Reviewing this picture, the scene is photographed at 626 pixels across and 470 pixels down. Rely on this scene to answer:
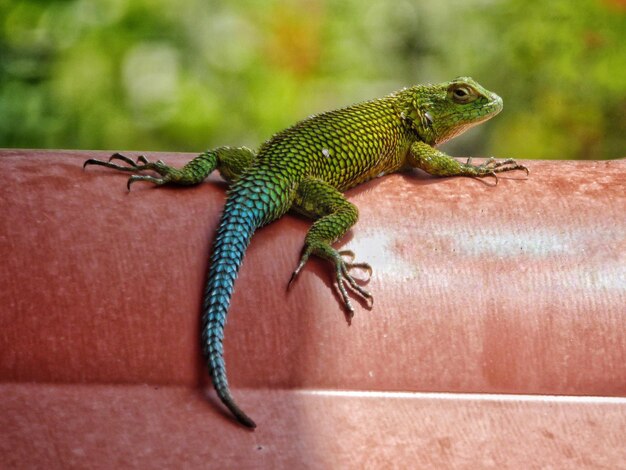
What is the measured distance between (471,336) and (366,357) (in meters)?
0.29

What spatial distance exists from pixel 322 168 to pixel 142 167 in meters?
0.59

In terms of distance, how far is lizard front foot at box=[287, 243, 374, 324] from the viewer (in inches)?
93.4

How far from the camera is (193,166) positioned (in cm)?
275

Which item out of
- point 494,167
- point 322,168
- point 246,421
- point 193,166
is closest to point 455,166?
point 494,167

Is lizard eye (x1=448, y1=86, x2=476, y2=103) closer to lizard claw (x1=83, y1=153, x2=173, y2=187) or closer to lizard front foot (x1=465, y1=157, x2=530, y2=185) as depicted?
lizard front foot (x1=465, y1=157, x2=530, y2=185)

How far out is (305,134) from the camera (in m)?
2.99

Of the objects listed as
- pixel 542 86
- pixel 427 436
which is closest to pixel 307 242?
pixel 427 436

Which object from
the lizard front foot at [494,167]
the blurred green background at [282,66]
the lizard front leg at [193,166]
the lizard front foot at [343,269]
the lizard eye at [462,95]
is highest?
the lizard eye at [462,95]

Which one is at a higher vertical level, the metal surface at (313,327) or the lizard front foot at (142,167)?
the lizard front foot at (142,167)

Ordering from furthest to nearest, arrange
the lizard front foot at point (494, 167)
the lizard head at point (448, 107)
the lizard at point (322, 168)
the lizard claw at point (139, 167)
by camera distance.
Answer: the lizard head at point (448, 107) < the lizard front foot at point (494, 167) < the lizard claw at point (139, 167) < the lizard at point (322, 168)

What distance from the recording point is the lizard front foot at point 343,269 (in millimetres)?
2371

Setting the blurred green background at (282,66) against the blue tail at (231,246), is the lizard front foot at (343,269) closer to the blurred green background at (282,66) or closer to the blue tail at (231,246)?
the blue tail at (231,246)

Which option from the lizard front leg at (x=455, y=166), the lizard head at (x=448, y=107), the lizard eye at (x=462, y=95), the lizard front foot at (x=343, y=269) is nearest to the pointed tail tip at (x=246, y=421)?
the lizard front foot at (x=343, y=269)

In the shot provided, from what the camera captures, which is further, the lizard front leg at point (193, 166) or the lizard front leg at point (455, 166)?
the lizard front leg at point (455, 166)
